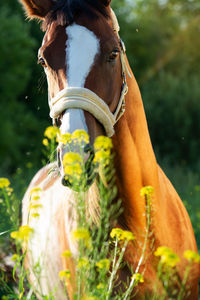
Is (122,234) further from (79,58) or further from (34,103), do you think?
(34,103)

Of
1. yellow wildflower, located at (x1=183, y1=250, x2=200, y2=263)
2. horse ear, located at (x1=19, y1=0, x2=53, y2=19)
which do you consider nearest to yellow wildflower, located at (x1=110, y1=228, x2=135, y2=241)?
yellow wildflower, located at (x1=183, y1=250, x2=200, y2=263)

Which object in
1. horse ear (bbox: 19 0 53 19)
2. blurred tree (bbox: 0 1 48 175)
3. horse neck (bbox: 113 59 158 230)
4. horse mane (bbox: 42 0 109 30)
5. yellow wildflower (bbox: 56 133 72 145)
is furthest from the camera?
blurred tree (bbox: 0 1 48 175)

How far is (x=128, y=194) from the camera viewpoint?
251 centimetres

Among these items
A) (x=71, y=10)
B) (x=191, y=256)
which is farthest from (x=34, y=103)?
(x=191, y=256)

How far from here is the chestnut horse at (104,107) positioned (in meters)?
2.28

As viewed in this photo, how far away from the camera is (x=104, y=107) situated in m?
2.37

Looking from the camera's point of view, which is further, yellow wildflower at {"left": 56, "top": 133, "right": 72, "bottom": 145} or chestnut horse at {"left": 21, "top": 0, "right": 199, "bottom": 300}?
chestnut horse at {"left": 21, "top": 0, "right": 199, "bottom": 300}

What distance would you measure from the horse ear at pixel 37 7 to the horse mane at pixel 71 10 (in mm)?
100

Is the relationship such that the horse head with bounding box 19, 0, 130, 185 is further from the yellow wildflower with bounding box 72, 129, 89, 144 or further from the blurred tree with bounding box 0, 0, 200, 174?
the blurred tree with bounding box 0, 0, 200, 174

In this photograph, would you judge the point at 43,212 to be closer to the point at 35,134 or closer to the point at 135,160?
the point at 135,160

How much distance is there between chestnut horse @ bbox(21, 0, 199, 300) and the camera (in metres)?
2.28

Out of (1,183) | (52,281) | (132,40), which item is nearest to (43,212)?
(52,281)

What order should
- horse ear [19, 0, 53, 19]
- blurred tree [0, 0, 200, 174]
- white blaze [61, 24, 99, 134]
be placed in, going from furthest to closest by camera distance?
blurred tree [0, 0, 200, 174] < horse ear [19, 0, 53, 19] < white blaze [61, 24, 99, 134]

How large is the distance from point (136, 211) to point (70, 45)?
39.0 inches
